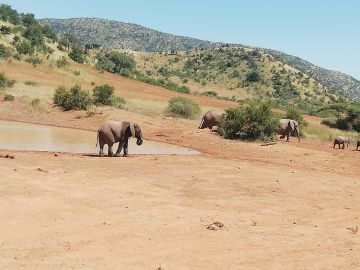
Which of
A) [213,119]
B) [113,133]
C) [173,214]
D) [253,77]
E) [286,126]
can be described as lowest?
[173,214]

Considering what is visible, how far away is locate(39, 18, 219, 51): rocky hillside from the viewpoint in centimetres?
15538

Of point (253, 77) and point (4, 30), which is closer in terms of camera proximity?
point (4, 30)

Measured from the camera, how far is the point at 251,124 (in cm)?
2541

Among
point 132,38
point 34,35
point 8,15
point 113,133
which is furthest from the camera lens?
point 132,38

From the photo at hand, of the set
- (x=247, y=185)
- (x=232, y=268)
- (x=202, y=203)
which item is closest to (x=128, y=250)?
(x=232, y=268)

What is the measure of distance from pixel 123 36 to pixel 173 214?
15561 centimetres

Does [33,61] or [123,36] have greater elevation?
[123,36]

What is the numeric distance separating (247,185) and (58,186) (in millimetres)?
4937

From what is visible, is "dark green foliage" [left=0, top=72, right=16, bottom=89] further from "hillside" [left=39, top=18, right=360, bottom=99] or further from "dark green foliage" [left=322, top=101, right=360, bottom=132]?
"hillside" [left=39, top=18, right=360, bottom=99]

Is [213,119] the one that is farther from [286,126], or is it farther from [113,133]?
[113,133]

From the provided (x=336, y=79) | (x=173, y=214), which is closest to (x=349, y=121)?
(x=173, y=214)

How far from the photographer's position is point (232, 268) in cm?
729

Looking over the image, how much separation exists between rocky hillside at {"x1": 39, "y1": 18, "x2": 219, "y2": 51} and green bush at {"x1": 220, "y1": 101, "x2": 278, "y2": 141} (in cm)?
12792

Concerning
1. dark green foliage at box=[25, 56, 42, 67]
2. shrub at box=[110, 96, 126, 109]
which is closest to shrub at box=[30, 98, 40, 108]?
shrub at box=[110, 96, 126, 109]
